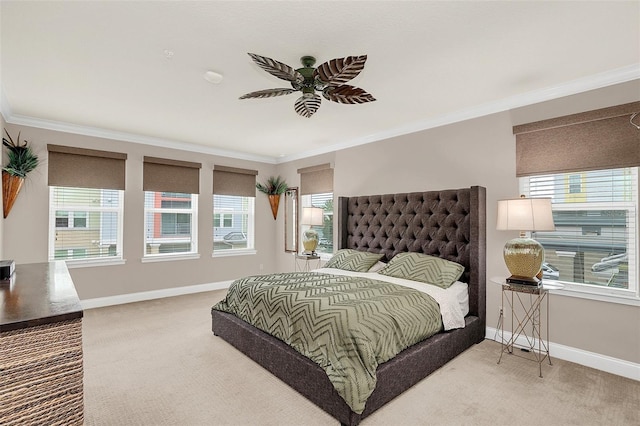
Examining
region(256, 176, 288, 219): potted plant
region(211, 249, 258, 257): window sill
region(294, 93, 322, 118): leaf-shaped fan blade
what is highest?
region(294, 93, 322, 118): leaf-shaped fan blade

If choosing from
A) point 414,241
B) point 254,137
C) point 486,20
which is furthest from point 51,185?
point 486,20

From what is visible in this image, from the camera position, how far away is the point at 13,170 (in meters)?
3.87

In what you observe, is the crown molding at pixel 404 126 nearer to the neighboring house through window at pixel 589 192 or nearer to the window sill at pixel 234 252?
the neighboring house through window at pixel 589 192

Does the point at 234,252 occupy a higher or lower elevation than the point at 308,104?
lower

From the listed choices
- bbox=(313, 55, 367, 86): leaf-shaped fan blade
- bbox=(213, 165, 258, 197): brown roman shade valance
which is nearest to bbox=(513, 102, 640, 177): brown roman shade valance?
bbox=(313, 55, 367, 86): leaf-shaped fan blade

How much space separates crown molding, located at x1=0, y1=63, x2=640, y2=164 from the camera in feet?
A: 9.16

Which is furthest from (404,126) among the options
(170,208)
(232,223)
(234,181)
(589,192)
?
(170,208)

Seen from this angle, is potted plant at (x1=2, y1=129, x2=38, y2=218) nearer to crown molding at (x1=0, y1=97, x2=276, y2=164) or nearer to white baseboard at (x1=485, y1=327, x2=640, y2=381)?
crown molding at (x1=0, y1=97, x2=276, y2=164)

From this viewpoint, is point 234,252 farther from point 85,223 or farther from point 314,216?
point 85,223

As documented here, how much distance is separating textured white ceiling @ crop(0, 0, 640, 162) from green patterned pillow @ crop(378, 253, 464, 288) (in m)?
1.71

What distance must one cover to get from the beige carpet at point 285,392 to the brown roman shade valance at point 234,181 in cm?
307

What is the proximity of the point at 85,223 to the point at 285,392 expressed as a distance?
13.1 feet

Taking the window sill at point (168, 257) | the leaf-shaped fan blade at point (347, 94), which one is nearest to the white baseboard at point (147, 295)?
the window sill at point (168, 257)

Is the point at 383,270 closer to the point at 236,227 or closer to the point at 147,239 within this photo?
the point at 236,227
